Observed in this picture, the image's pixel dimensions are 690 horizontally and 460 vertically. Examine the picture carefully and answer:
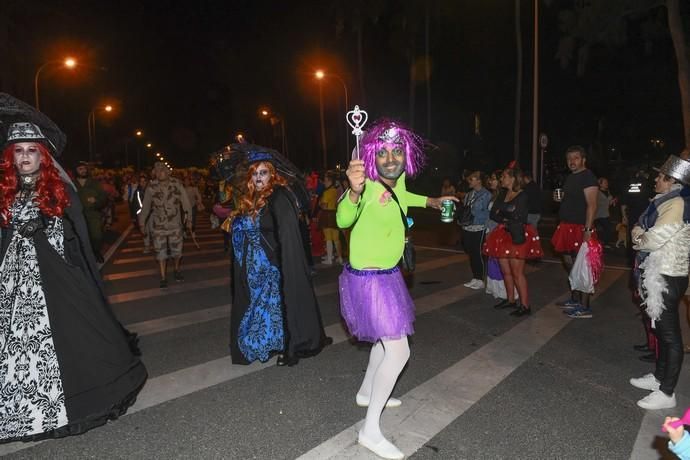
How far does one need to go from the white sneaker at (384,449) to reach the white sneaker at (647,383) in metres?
2.33

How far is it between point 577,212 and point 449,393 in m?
3.27

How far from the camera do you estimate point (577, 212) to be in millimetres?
6523

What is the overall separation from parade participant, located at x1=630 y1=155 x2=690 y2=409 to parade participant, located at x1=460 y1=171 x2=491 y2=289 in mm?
3614

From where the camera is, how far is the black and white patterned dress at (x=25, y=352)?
3574 millimetres

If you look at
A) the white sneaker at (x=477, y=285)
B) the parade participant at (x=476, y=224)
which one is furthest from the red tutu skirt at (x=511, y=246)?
the white sneaker at (x=477, y=285)

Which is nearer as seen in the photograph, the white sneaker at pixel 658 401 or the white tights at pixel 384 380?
the white tights at pixel 384 380

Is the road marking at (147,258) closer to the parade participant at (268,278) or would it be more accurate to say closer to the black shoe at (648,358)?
the parade participant at (268,278)

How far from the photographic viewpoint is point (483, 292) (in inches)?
323

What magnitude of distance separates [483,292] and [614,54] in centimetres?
2558

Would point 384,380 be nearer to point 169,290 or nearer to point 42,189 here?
point 42,189

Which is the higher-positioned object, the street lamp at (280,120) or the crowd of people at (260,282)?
the street lamp at (280,120)

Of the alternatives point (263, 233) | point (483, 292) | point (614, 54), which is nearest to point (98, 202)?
point (263, 233)

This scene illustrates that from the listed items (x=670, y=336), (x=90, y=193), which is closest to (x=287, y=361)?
(x=670, y=336)

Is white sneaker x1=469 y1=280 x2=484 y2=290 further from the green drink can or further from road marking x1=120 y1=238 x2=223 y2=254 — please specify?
road marking x1=120 y1=238 x2=223 y2=254
